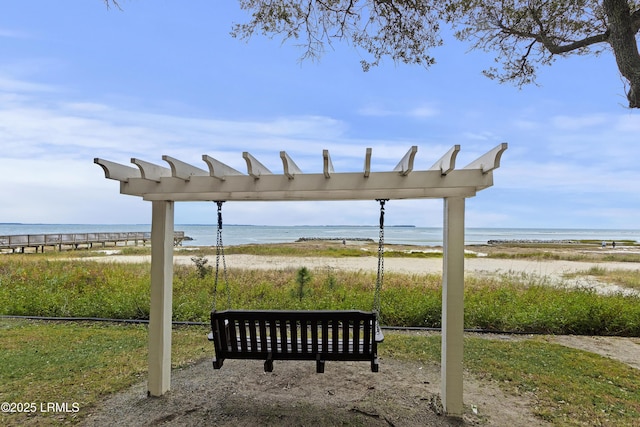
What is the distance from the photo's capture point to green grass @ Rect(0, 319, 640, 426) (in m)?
2.78

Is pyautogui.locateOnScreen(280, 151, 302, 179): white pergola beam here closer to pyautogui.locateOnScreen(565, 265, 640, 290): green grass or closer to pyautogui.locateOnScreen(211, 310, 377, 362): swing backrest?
pyautogui.locateOnScreen(211, 310, 377, 362): swing backrest

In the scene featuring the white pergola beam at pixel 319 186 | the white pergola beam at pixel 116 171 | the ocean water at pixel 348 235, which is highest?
the white pergola beam at pixel 116 171

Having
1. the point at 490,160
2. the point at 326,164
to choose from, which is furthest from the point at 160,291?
the point at 490,160

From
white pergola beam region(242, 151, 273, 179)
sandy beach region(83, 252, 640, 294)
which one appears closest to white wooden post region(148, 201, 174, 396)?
white pergola beam region(242, 151, 273, 179)

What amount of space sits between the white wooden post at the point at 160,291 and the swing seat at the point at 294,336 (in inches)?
21.8

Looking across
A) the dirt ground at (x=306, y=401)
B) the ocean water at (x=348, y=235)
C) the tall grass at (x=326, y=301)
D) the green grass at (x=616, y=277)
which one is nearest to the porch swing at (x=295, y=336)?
the dirt ground at (x=306, y=401)

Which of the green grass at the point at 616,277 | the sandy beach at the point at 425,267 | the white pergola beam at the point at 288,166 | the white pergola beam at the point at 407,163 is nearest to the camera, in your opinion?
the white pergola beam at the point at 407,163

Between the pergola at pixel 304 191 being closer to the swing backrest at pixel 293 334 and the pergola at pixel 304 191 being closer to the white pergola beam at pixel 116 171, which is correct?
the white pergola beam at pixel 116 171

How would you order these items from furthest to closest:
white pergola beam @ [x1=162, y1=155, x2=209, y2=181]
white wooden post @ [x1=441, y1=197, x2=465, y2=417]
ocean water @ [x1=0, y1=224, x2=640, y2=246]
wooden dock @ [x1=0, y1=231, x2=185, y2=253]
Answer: ocean water @ [x1=0, y1=224, x2=640, y2=246]
wooden dock @ [x1=0, y1=231, x2=185, y2=253]
white wooden post @ [x1=441, y1=197, x2=465, y2=417]
white pergola beam @ [x1=162, y1=155, x2=209, y2=181]

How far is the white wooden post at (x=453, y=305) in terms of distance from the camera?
2500 millimetres

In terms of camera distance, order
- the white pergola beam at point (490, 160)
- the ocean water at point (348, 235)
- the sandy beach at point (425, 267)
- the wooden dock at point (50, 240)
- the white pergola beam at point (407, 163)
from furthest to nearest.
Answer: the ocean water at point (348, 235) < the wooden dock at point (50, 240) < the sandy beach at point (425, 267) < the white pergola beam at point (407, 163) < the white pergola beam at point (490, 160)

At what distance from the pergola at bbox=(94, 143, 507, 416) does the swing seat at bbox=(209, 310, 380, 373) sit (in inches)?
23.5

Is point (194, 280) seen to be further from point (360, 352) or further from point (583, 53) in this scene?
point (583, 53)

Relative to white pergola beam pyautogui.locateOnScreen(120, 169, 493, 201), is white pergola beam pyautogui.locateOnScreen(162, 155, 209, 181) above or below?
above
